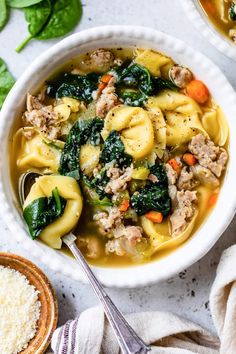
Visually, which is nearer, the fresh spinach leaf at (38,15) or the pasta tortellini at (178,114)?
the pasta tortellini at (178,114)

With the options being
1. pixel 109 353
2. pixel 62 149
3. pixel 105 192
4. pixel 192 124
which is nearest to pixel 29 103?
pixel 62 149

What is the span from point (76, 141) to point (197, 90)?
0.71m

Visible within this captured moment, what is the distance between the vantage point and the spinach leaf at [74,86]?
4129 millimetres

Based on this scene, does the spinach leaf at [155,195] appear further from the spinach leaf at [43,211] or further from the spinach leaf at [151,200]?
the spinach leaf at [43,211]

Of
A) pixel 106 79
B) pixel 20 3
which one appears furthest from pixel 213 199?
pixel 20 3

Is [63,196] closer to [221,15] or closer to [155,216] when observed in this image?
[155,216]

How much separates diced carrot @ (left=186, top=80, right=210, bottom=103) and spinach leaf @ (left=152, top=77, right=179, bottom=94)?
0.08m

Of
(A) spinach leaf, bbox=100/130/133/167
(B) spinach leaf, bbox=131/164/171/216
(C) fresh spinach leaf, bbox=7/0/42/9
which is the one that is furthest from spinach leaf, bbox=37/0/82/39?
(B) spinach leaf, bbox=131/164/171/216

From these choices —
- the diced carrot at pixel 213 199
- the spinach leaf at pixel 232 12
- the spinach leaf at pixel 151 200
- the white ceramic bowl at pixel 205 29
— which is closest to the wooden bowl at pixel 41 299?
the spinach leaf at pixel 151 200

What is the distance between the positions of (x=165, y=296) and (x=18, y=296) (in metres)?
0.84

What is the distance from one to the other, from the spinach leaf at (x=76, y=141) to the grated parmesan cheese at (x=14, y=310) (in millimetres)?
709

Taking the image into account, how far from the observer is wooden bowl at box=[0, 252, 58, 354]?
4309 millimetres

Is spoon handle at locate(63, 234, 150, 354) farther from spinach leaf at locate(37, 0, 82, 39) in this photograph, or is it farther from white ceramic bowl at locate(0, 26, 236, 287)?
spinach leaf at locate(37, 0, 82, 39)

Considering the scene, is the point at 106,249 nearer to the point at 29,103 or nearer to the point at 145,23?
the point at 29,103
